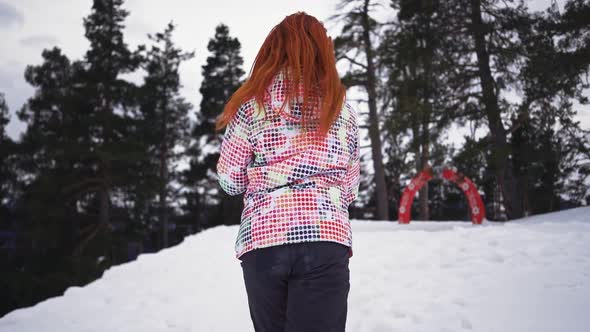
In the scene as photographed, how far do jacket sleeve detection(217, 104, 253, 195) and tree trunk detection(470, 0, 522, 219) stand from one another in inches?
407

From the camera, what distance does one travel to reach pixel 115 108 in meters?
22.6

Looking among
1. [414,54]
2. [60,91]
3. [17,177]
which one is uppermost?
[60,91]

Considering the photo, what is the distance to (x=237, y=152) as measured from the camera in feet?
5.47

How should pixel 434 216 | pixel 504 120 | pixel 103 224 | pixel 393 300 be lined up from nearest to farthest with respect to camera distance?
pixel 393 300 → pixel 504 120 → pixel 103 224 → pixel 434 216

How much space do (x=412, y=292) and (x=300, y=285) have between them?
10.3 feet

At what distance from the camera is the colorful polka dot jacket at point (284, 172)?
1497mm

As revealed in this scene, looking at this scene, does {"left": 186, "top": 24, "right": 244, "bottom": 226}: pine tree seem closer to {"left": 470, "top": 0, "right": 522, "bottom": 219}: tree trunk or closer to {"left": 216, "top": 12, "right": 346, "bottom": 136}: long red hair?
{"left": 470, "top": 0, "right": 522, "bottom": 219}: tree trunk

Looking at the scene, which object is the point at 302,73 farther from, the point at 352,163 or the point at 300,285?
the point at 300,285

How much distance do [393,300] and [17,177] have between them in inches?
983

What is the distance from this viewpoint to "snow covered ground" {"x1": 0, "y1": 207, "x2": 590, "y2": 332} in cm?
345

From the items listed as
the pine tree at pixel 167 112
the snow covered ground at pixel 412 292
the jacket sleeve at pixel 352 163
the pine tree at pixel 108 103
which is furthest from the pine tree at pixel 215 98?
the jacket sleeve at pixel 352 163

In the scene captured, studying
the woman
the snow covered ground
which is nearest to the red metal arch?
the snow covered ground

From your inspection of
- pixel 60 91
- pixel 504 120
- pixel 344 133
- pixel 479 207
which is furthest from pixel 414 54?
pixel 60 91

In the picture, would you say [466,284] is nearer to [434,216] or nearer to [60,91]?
[60,91]
